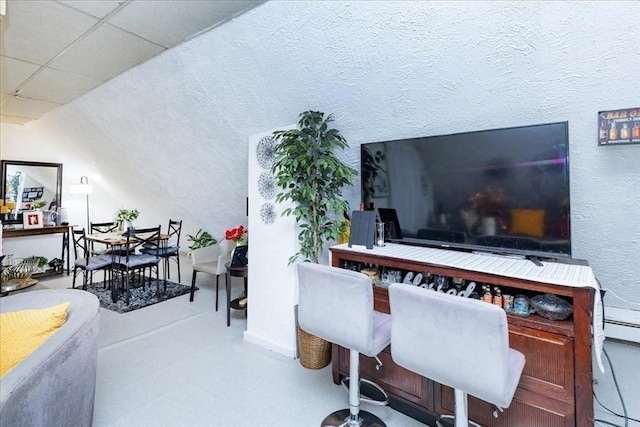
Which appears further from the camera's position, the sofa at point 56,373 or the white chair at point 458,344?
the white chair at point 458,344

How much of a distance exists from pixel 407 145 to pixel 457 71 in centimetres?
49

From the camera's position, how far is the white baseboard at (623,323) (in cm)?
206

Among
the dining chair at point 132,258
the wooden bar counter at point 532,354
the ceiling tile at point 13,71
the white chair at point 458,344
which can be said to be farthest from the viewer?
the dining chair at point 132,258

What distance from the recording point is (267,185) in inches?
97.7

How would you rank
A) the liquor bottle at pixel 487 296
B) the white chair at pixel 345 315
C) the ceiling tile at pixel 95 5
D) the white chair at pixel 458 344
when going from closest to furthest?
1. the white chair at pixel 458 344
2. the white chair at pixel 345 315
3. the liquor bottle at pixel 487 296
4. the ceiling tile at pixel 95 5

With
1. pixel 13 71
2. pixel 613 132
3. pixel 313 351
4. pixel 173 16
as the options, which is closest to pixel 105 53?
pixel 173 16

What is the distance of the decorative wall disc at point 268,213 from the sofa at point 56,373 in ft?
4.04

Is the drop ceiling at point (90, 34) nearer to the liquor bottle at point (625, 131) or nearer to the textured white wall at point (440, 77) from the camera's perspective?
the textured white wall at point (440, 77)

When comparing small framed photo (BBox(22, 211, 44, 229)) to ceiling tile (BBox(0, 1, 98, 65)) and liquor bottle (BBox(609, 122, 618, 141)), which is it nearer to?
ceiling tile (BBox(0, 1, 98, 65))

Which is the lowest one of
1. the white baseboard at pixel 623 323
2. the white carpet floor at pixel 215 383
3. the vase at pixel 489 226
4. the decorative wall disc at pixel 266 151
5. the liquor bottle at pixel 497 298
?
the white carpet floor at pixel 215 383

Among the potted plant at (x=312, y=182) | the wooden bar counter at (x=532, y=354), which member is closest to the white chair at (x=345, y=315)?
the wooden bar counter at (x=532, y=354)

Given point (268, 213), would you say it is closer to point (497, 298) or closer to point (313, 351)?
point (313, 351)

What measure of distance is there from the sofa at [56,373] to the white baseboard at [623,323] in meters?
3.02

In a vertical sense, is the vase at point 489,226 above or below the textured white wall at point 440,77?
below
